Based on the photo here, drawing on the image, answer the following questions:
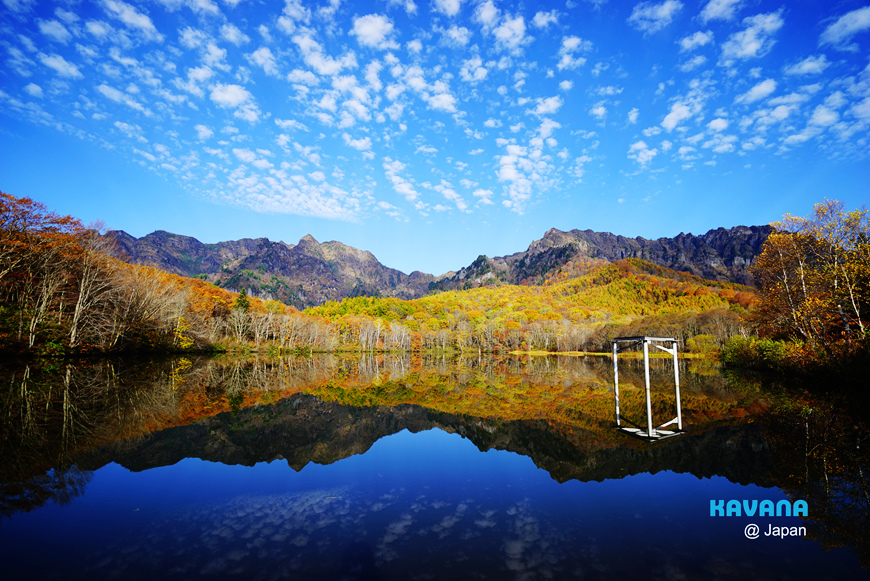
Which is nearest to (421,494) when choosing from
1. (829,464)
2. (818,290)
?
(829,464)

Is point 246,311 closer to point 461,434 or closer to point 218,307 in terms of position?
point 218,307

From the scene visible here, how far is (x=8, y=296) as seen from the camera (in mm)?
28375

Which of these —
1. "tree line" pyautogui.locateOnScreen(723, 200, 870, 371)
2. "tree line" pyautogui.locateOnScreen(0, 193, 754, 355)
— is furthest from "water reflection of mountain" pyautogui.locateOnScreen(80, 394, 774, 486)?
"tree line" pyautogui.locateOnScreen(0, 193, 754, 355)

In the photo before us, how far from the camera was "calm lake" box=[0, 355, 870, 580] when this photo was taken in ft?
15.1

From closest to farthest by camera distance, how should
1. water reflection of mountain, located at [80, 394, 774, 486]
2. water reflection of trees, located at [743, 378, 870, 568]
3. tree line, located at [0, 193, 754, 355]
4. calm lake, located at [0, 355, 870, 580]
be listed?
calm lake, located at [0, 355, 870, 580]
water reflection of trees, located at [743, 378, 870, 568]
water reflection of mountain, located at [80, 394, 774, 486]
tree line, located at [0, 193, 754, 355]

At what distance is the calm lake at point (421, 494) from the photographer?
4.62m

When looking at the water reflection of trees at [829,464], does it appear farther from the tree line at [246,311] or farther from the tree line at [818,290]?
the tree line at [246,311]

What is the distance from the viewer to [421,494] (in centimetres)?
722

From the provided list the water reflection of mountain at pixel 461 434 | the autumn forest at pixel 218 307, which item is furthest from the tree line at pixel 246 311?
the water reflection of mountain at pixel 461 434

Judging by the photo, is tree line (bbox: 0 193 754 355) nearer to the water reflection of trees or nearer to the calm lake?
the calm lake

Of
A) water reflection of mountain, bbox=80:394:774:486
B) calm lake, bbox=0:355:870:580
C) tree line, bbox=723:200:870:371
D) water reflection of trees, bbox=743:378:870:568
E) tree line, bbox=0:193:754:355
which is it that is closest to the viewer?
calm lake, bbox=0:355:870:580

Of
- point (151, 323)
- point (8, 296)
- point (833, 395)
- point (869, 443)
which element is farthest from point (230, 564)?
point (151, 323)

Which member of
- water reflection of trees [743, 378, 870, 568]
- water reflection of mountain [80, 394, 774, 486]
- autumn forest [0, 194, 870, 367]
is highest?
autumn forest [0, 194, 870, 367]

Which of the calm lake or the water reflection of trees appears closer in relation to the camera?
the calm lake
